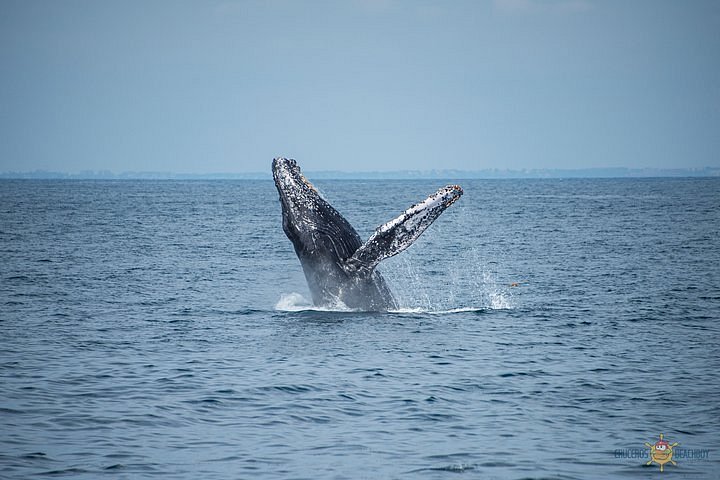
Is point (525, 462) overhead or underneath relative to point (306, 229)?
underneath

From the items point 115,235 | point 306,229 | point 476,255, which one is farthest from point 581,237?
point 306,229

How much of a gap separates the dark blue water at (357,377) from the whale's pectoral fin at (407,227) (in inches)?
74.0

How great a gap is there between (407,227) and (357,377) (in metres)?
2.80

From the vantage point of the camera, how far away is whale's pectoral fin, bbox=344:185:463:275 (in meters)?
14.8

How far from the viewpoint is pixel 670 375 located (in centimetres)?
1462

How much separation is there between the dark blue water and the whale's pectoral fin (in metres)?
1.88

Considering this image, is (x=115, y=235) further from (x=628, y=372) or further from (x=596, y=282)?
(x=628, y=372)

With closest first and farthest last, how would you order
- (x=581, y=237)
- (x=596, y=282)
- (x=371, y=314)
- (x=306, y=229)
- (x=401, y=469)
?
(x=401, y=469) → (x=306, y=229) → (x=371, y=314) → (x=596, y=282) → (x=581, y=237)

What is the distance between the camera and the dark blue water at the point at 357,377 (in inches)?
418

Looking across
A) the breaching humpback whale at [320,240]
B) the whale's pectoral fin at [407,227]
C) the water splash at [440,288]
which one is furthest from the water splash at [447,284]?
the whale's pectoral fin at [407,227]

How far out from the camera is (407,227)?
1515 cm

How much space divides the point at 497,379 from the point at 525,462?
12.9ft

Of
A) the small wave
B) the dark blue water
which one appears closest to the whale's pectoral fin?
the dark blue water

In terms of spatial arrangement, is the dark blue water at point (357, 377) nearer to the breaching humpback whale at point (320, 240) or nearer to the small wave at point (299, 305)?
the small wave at point (299, 305)
